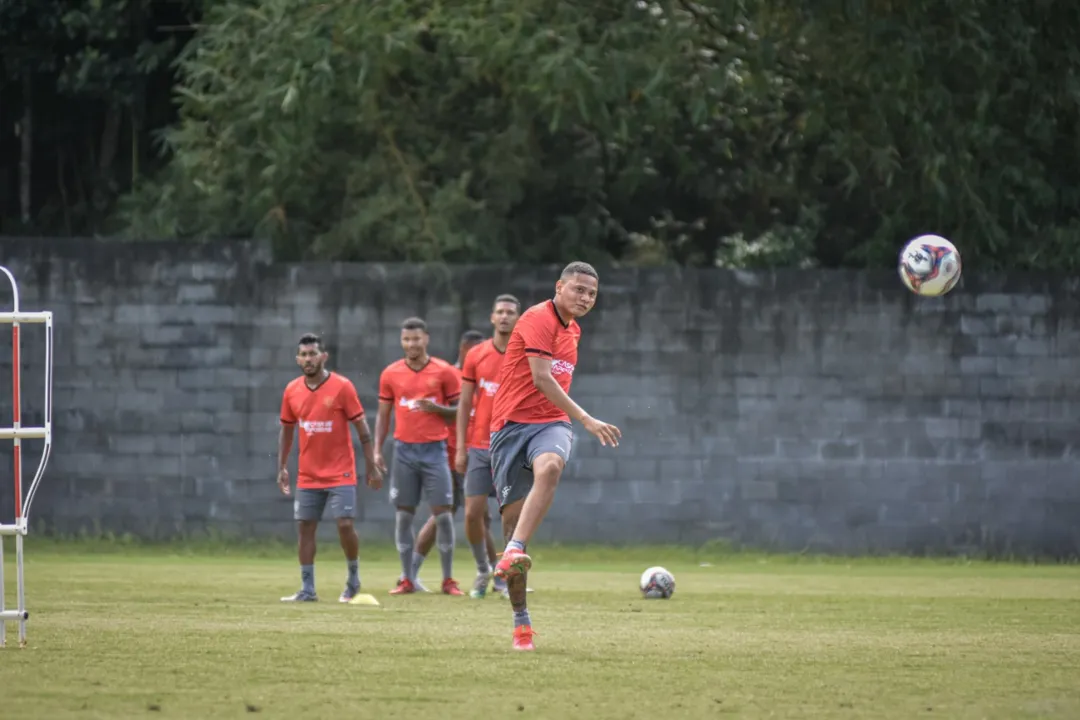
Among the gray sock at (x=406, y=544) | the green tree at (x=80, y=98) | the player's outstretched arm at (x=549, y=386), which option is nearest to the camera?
the player's outstretched arm at (x=549, y=386)

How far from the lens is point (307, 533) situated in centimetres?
1370

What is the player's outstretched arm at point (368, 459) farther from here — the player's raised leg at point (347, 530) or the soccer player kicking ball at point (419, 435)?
the soccer player kicking ball at point (419, 435)

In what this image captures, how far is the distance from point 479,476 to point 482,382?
78 centimetres

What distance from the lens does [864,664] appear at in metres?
9.00

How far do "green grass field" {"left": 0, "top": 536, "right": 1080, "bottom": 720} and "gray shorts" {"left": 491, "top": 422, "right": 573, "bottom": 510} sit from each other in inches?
33.5

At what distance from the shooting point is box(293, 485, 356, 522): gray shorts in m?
13.8

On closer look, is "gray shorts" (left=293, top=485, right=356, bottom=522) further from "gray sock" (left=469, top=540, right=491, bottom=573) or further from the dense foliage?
the dense foliage

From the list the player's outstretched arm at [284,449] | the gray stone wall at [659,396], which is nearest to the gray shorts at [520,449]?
→ the player's outstretched arm at [284,449]

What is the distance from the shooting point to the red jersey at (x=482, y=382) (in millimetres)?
14398

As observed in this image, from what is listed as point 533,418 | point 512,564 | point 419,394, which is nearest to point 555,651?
point 512,564

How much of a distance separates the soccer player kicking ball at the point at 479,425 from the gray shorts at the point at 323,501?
2.95ft

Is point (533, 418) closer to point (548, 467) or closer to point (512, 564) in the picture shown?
point (548, 467)

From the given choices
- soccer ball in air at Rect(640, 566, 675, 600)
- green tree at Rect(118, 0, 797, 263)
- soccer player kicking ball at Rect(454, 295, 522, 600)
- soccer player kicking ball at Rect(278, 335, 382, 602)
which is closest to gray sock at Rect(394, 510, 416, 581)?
soccer player kicking ball at Rect(454, 295, 522, 600)

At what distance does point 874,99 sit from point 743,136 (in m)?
2.66
